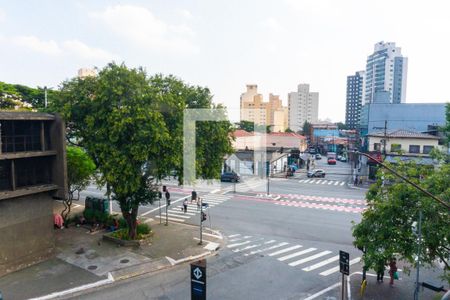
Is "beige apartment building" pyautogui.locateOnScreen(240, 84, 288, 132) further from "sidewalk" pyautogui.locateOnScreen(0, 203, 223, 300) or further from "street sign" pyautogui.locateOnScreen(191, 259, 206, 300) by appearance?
"street sign" pyautogui.locateOnScreen(191, 259, 206, 300)

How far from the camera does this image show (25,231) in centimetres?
1833

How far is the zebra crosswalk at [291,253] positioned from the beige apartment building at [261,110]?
253 ft

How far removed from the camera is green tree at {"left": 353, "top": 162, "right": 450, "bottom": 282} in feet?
43.6

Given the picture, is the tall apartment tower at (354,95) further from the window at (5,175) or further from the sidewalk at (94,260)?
the window at (5,175)

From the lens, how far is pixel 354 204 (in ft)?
109

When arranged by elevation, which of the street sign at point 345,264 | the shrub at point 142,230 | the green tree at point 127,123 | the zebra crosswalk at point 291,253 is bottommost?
the zebra crosswalk at point 291,253

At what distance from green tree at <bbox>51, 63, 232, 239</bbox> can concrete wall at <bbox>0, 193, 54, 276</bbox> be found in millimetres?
3815

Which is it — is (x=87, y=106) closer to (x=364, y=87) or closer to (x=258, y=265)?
(x=258, y=265)

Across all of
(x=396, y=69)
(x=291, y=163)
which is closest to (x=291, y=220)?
(x=291, y=163)

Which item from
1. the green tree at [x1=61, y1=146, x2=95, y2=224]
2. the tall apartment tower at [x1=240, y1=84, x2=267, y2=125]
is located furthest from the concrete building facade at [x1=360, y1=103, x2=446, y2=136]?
the green tree at [x1=61, y1=146, x2=95, y2=224]

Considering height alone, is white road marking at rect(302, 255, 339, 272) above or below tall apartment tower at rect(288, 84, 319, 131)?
below

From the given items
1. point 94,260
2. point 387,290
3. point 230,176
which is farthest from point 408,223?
point 230,176

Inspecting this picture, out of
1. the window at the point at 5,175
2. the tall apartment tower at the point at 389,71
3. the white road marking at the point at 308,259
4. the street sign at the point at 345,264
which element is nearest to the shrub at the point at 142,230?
the window at the point at 5,175

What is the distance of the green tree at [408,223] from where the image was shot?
523 inches
